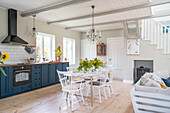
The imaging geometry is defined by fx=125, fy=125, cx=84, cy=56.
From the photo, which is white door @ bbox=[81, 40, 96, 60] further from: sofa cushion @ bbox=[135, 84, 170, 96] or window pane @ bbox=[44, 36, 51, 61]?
sofa cushion @ bbox=[135, 84, 170, 96]

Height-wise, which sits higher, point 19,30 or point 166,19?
point 166,19

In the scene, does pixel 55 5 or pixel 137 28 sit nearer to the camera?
pixel 55 5

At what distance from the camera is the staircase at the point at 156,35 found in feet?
17.1

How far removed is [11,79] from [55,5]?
2.68m

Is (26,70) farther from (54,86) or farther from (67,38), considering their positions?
(67,38)

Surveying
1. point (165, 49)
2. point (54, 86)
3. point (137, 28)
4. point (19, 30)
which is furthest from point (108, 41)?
point (19, 30)

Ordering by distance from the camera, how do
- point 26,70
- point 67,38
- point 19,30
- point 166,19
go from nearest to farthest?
point 26,70
point 19,30
point 166,19
point 67,38

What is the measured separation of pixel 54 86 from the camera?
17.7ft

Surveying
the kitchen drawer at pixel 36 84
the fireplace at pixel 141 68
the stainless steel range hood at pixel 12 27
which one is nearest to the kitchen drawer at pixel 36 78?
the kitchen drawer at pixel 36 84

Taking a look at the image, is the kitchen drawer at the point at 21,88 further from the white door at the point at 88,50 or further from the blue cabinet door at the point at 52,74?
the white door at the point at 88,50

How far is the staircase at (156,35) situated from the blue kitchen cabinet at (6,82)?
544 cm

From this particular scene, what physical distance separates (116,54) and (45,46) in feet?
12.7

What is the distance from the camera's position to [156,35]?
5.45 metres

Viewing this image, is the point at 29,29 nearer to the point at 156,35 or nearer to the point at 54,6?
the point at 54,6
